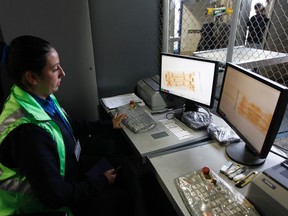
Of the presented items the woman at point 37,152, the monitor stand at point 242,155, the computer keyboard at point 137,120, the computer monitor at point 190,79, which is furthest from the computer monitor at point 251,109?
the woman at point 37,152

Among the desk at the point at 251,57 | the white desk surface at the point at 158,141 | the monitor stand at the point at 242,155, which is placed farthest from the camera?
the desk at the point at 251,57

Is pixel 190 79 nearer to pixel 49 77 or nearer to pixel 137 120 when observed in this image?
pixel 137 120

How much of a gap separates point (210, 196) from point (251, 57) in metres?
1.05

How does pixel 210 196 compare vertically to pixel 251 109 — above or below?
below

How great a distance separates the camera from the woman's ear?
0.90 m

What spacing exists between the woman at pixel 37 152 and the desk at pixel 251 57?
1.01m

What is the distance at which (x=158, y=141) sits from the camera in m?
1.30

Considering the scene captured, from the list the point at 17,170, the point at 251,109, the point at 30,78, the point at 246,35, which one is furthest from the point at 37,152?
the point at 246,35

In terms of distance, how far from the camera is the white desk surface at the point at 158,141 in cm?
122

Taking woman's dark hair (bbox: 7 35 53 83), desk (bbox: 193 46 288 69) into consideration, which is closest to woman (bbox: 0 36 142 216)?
woman's dark hair (bbox: 7 35 53 83)

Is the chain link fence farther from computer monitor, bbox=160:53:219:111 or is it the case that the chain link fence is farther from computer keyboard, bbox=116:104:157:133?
computer keyboard, bbox=116:104:157:133

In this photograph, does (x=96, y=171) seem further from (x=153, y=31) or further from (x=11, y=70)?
(x=153, y=31)

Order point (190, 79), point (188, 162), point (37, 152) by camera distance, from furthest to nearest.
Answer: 1. point (190, 79)
2. point (188, 162)
3. point (37, 152)

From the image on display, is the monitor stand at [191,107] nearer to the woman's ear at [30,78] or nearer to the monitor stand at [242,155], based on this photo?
the monitor stand at [242,155]
